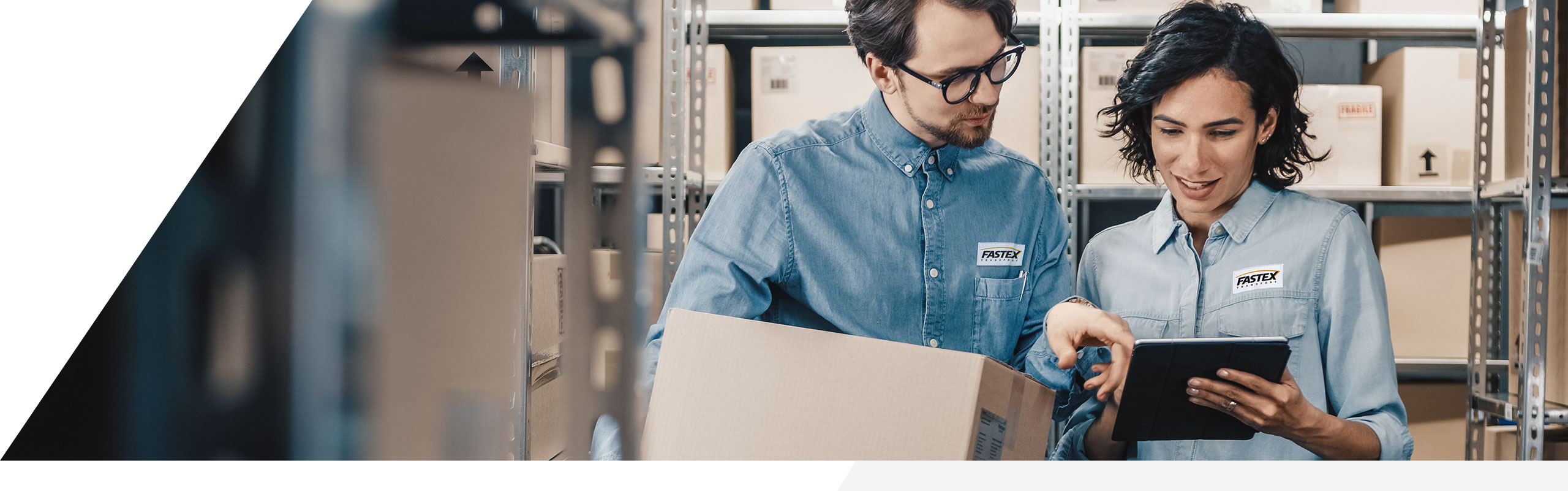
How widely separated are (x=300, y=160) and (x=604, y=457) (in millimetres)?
346

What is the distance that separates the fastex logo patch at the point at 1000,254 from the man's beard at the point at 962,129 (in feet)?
0.45

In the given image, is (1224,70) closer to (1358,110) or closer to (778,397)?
(1358,110)

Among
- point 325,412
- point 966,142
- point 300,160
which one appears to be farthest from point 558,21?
point 966,142

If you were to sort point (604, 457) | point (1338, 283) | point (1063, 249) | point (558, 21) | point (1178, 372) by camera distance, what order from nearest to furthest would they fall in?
point (558, 21)
point (604, 457)
point (1178, 372)
point (1338, 283)
point (1063, 249)

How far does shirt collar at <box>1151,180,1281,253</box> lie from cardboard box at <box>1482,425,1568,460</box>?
721 millimetres

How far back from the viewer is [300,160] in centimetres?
70

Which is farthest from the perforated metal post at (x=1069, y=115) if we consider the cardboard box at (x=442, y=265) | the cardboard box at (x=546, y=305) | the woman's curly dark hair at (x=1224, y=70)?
the cardboard box at (x=442, y=265)

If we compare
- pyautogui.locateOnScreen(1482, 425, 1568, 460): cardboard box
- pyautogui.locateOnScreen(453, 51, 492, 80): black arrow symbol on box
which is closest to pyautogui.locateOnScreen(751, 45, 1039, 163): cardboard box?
pyautogui.locateOnScreen(453, 51, 492, 80): black arrow symbol on box

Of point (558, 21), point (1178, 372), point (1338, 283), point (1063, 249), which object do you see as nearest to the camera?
point (558, 21)

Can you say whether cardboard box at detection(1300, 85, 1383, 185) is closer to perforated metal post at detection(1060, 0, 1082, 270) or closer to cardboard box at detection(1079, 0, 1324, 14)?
cardboard box at detection(1079, 0, 1324, 14)

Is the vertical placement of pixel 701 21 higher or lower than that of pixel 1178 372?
higher

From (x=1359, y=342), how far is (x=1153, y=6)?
72 centimetres

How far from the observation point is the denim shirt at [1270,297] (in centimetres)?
105

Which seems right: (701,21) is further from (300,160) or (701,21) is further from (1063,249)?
(300,160)
